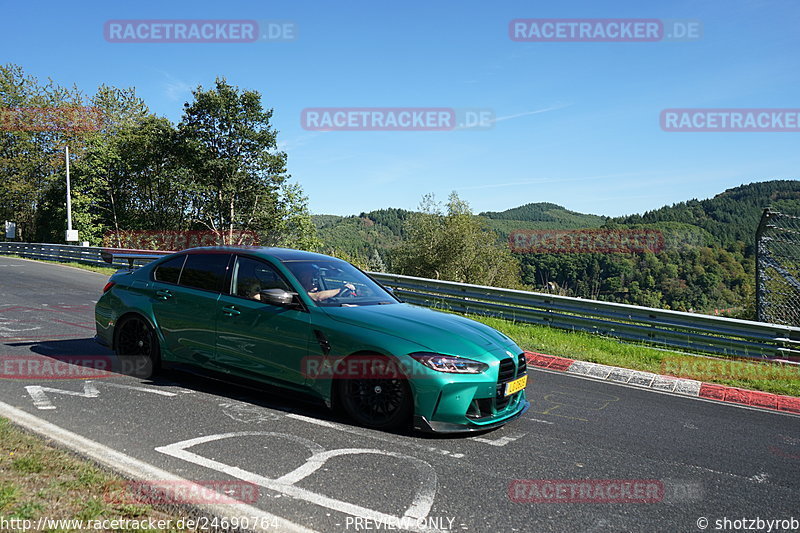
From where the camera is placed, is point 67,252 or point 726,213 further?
point 726,213

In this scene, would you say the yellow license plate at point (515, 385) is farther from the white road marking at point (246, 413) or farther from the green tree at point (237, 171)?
the green tree at point (237, 171)

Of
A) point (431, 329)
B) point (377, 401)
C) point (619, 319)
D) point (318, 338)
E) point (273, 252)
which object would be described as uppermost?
point (273, 252)

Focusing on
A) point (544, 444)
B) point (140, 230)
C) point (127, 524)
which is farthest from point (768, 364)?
point (140, 230)

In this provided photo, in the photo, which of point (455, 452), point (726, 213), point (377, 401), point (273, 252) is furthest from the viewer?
point (726, 213)

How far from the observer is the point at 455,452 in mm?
4570

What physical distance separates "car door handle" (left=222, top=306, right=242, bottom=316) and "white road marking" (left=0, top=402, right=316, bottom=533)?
5.73ft

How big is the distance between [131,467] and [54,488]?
0.56 metres

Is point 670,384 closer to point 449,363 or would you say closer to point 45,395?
point 449,363

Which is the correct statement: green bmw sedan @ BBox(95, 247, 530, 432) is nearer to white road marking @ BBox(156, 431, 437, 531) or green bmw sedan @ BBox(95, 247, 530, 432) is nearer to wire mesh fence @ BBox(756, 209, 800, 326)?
white road marking @ BBox(156, 431, 437, 531)

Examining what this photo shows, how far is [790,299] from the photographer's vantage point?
31.3 feet

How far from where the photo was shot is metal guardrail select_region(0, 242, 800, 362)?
Result: 9031 mm

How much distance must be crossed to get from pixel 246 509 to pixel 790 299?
383 inches

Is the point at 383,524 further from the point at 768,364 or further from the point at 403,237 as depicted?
the point at 403,237

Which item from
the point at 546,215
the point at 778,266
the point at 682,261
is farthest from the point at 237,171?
the point at 546,215
